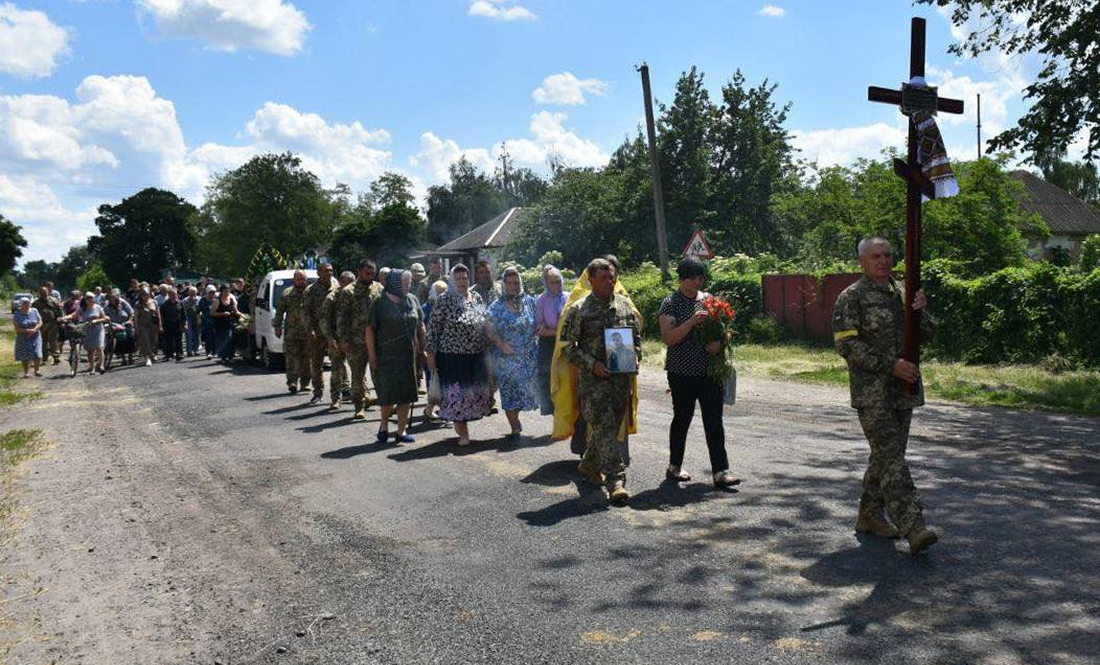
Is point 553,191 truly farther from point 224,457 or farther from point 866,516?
point 866,516

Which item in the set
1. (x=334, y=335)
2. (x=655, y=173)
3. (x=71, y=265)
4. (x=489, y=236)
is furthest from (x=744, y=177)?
(x=71, y=265)

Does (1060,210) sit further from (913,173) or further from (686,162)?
(913,173)

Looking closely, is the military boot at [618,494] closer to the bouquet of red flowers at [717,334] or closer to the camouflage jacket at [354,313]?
the bouquet of red flowers at [717,334]

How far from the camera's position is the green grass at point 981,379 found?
43.7 feet

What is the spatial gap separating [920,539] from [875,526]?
1.71ft

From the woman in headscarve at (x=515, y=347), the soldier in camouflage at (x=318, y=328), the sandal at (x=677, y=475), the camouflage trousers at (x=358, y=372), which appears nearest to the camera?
the sandal at (x=677, y=475)

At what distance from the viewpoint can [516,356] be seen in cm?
1035

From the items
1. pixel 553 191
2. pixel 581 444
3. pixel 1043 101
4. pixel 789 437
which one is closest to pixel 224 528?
pixel 581 444

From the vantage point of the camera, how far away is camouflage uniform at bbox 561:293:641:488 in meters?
7.85

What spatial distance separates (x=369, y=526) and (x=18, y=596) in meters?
2.25

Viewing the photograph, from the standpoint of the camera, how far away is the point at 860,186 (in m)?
32.1

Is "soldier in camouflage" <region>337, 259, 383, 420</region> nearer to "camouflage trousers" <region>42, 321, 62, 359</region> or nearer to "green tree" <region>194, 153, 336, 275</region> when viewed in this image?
"camouflage trousers" <region>42, 321, 62, 359</region>

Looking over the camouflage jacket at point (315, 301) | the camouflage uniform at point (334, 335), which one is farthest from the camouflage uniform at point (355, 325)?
the camouflage jacket at point (315, 301)

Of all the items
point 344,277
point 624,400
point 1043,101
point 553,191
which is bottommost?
point 624,400
